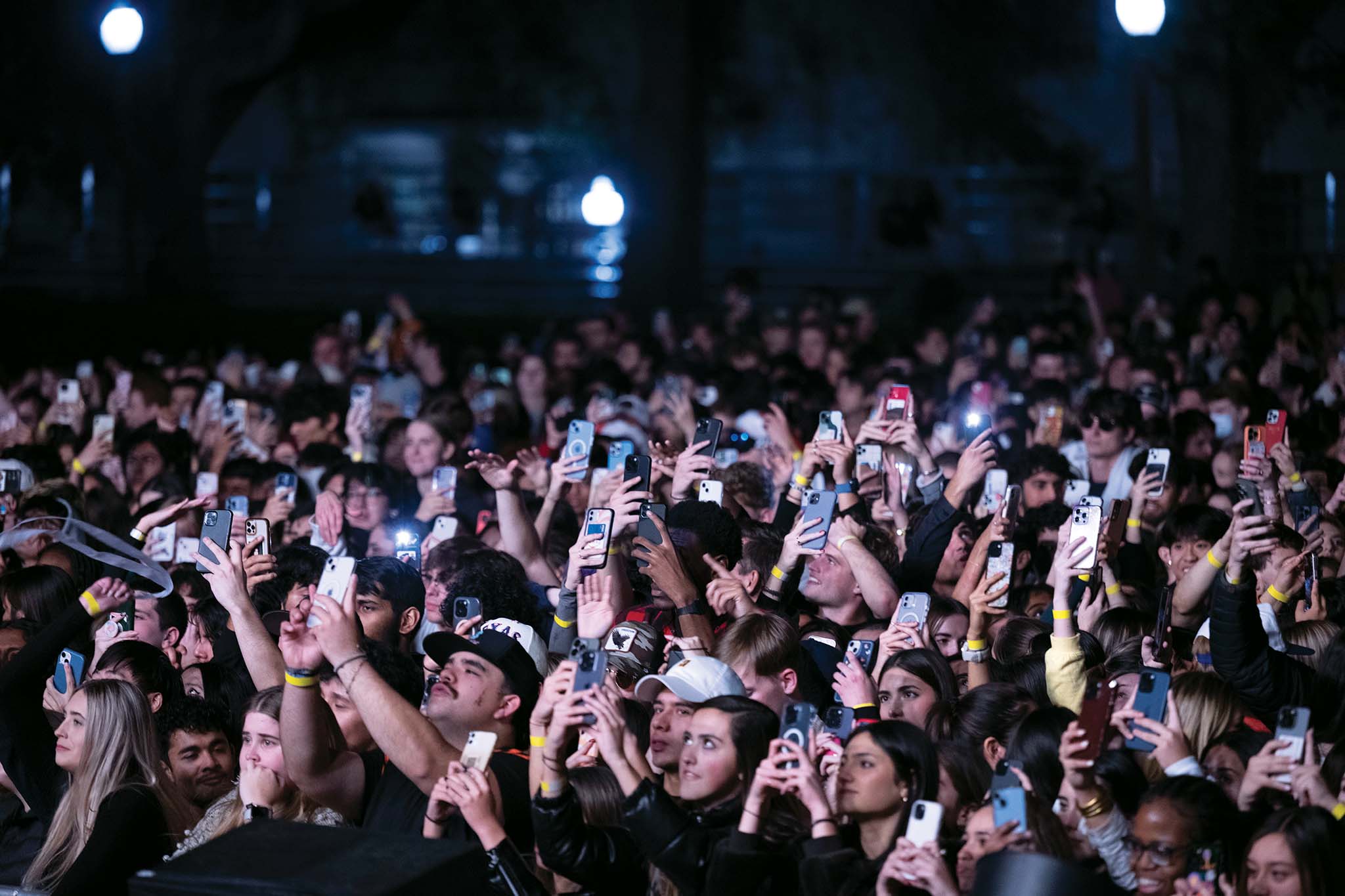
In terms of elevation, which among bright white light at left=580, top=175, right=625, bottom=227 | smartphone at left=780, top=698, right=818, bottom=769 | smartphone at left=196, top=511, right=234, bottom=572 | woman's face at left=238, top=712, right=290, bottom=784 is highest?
bright white light at left=580, top=175, right=625, bottom=227

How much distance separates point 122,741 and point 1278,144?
19186 millimetres

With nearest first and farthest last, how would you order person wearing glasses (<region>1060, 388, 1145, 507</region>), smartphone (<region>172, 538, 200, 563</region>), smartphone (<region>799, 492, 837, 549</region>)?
smartphone (<region>799, 492, 837, 549</region>) → smartphone (<region>172, 538, 200, 563</region>) → person wearing glasses (<region>1060, 388, 1145, 507</region>)

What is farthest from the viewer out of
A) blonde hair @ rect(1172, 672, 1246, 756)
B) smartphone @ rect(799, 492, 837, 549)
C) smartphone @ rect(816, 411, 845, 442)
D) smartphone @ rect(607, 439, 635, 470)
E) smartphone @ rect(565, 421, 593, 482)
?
smartphone @ rect(607, 439, 635, 470)

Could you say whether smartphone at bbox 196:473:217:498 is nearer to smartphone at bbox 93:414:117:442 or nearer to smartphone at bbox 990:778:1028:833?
smartphone at bbox 93:414:117:442

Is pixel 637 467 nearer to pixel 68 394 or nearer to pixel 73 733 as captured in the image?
pixel 73 733

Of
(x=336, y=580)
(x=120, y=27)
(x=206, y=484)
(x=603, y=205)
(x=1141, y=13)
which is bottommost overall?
(x=336, y=580)

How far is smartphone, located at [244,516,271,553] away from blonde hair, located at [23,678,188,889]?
1.09 metres

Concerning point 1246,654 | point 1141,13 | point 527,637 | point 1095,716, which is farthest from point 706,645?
point 1141,13

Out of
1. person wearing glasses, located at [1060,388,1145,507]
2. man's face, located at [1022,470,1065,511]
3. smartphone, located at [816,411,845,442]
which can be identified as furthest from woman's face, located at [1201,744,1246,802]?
person wearing glasses, located at [1060,388,1145,507]

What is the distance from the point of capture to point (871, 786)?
15.4 feet

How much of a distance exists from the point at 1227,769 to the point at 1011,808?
3.69 feet

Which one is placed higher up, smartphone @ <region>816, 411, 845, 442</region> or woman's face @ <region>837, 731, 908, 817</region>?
smartphone @ <region>816, 411, 845, 442</region>

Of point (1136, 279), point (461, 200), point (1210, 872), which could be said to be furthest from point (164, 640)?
point (461, 200)

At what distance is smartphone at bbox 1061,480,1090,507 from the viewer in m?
8.33
